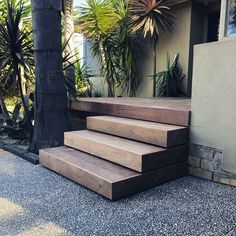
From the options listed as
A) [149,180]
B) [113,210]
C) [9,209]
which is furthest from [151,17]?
[9,209]

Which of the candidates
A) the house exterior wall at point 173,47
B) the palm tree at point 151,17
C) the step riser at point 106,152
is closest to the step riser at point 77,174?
the step riser at point 106,152

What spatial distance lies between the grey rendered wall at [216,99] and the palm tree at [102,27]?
3963 millimetres

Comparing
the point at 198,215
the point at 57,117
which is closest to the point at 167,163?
the point at 198,215

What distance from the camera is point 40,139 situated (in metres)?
3.47

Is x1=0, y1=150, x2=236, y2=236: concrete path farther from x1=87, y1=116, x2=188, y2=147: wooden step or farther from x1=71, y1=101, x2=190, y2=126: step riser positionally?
x1=71, y1=101, x2=190, y2=126: step riser

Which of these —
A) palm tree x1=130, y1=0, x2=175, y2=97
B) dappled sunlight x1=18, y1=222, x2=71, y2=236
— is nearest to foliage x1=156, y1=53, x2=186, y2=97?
palm tree x1=130, y1=0, x2=175, y2=97

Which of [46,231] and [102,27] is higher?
[102,27]

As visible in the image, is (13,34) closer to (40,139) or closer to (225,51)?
(40,139)

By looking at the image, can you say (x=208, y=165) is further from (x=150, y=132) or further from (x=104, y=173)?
(x=104, y=173)

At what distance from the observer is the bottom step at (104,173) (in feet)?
7.08

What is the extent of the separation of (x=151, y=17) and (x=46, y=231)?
15.9 feet

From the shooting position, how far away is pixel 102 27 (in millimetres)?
6363

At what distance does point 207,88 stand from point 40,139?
2.29 metres

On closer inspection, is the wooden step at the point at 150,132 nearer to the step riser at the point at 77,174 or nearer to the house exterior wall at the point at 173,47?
the step riser at the point at 77,174
